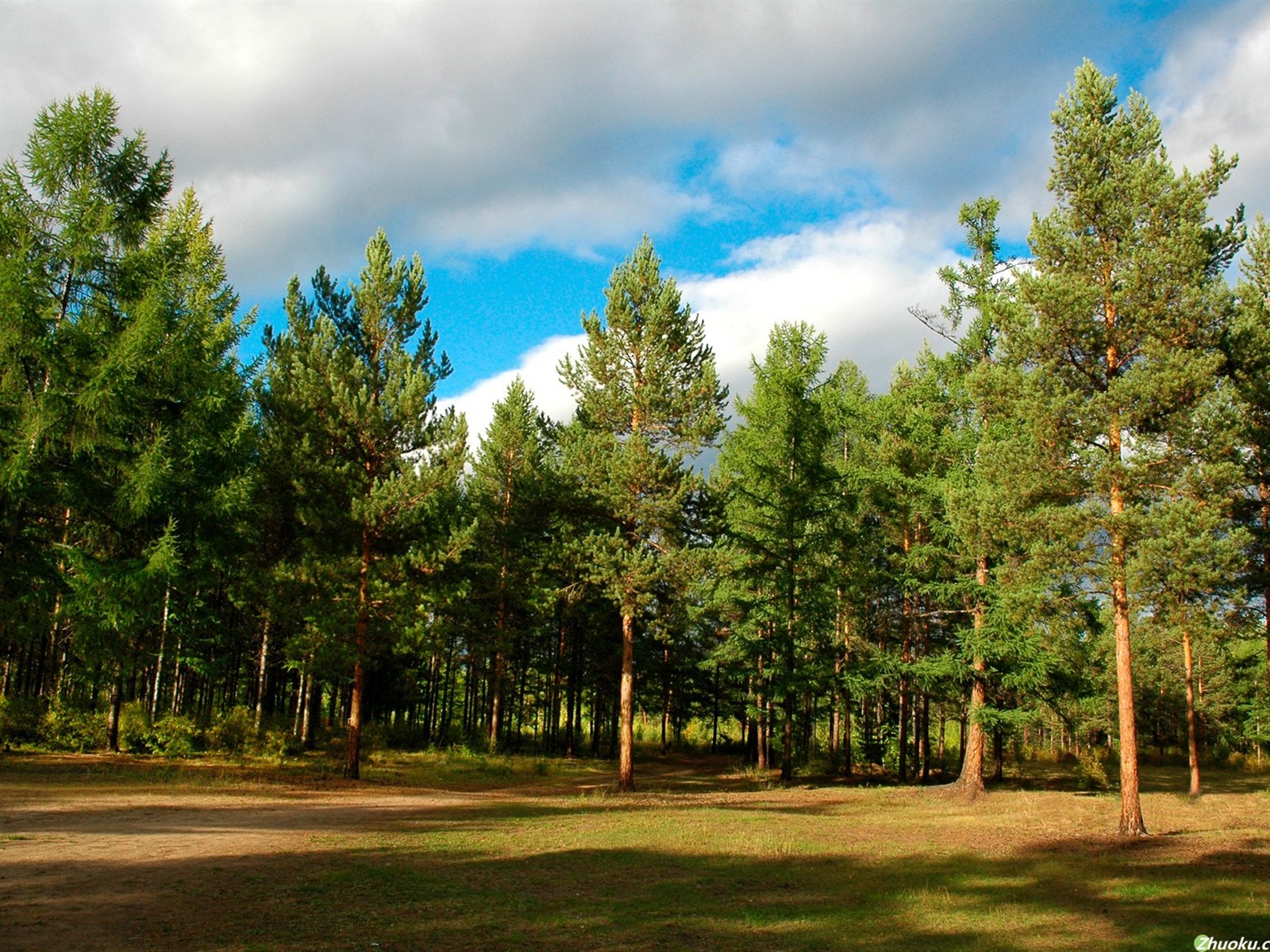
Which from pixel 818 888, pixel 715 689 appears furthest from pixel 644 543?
pixel 715 689

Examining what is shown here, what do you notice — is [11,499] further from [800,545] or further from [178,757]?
[800,545]

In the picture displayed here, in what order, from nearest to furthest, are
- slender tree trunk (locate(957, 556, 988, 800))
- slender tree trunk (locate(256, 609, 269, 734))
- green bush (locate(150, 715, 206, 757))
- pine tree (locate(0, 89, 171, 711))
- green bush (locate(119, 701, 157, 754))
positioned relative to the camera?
pine tree (locate(0, 89, 171, 711)) < slender tree trunk (locate(957, 556, 988, 800)) < green bush (locate(150, 715, 206, 757)) < green bush (locate(119, 701, 157, 754)) < slender tree trunk (locate(256, 609, 269, 734))

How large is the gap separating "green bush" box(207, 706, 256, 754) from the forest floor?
322 centimetres

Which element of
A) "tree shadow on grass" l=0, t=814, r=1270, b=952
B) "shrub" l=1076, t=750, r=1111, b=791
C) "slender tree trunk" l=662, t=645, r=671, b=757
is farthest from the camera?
"slender tree trunk" l=662, t=645, r=671, b=757

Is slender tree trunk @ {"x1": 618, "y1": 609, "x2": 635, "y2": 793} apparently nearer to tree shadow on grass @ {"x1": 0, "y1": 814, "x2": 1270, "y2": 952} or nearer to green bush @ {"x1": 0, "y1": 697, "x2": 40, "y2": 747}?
tree shadow on grass @ {"x1": 0, "y1": 814, "x2": 1270, "y2": 952}

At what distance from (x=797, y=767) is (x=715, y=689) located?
8084 mm

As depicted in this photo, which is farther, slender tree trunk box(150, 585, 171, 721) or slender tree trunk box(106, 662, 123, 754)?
slender tree trunk box(150, 585, 171, 721)

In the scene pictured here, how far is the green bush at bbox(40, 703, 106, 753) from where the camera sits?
2434 cm

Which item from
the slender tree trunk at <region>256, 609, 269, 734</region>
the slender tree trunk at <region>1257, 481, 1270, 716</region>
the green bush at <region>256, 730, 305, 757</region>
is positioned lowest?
the green bush at <region>256, 730, 305, 757</region>

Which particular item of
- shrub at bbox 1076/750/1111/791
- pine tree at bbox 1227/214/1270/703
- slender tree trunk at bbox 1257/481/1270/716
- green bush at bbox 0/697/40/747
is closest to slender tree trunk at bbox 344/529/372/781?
green bush at bbox 0/697/40/747

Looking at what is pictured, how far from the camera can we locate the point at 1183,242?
627 inches

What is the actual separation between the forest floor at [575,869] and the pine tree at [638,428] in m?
6.26

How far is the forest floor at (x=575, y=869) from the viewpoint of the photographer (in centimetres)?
848

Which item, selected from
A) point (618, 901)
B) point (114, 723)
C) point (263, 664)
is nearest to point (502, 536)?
point (263, 664)
